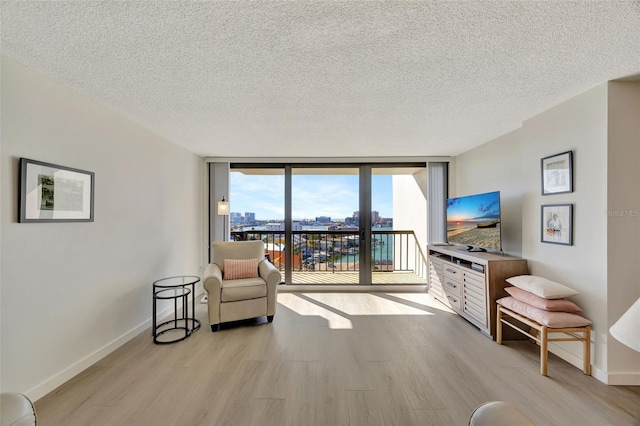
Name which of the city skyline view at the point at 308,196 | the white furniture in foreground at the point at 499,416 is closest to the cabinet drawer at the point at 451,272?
the city skyline view at the point at 308,196

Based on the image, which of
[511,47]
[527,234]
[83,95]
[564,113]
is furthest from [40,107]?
[527,234]

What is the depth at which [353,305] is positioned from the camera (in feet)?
12.5

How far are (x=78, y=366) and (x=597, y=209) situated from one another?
4491 millimetres

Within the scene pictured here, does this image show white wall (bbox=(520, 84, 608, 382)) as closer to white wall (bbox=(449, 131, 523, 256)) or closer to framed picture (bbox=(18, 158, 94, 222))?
white wall (bbox=(449, 131, 523, 256))

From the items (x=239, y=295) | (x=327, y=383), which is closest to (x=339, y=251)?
(x=239, y=295)

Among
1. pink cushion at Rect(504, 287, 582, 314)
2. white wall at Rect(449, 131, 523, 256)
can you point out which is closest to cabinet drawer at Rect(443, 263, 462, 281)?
white wall at Rect(449, 131, 523, 256)

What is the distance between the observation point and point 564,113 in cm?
237

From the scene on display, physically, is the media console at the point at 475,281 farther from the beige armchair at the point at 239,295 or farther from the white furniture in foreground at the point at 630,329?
the beige armchair at the point at 239,295

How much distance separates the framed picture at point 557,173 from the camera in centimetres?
230

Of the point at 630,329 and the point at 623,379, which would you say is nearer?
the point at 630,329

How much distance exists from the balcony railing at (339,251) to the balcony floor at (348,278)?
0.26 feet

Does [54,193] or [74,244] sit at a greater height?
[54,193]

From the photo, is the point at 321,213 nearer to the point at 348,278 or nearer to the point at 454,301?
the point at 348,278

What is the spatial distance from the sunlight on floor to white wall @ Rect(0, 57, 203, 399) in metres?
1.93
